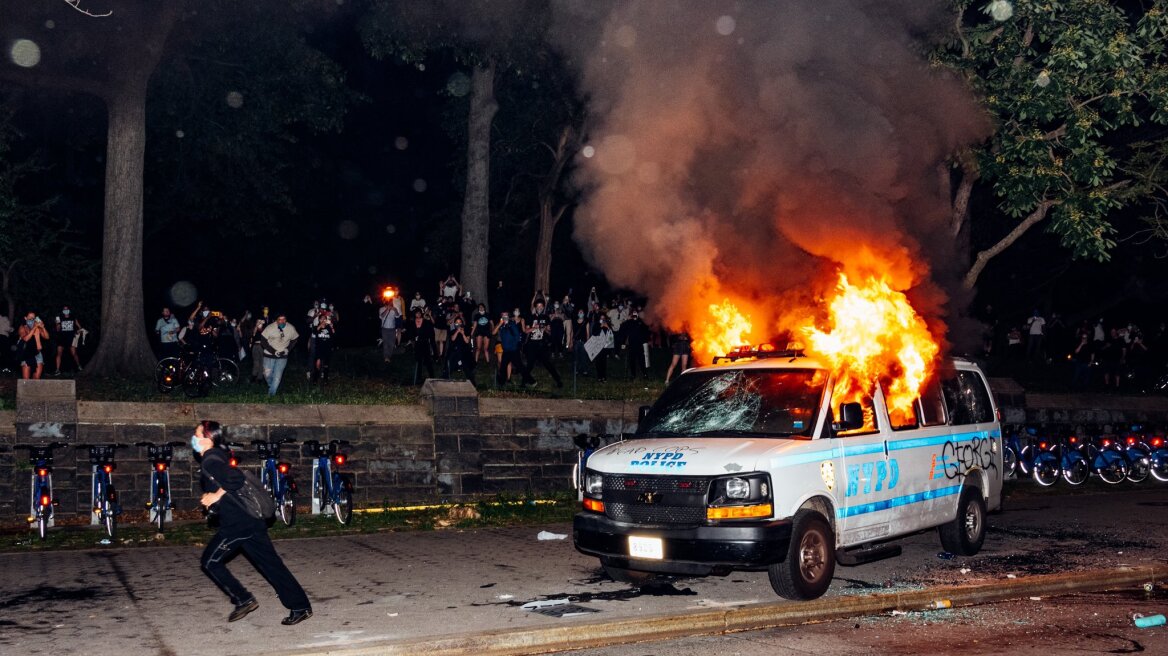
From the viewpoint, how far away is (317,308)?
74.5 feet

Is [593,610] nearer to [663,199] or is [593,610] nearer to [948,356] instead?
[948,356]

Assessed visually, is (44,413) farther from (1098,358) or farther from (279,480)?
(1098,358)

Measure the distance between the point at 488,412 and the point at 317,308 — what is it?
6.86 meters

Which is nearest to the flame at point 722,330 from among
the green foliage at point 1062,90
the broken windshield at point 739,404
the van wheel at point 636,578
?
the broken windshield at point 739,404

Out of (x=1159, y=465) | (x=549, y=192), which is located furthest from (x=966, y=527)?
(x=549, y=192)

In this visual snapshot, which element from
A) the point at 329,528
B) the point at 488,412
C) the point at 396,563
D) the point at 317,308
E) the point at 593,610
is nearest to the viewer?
the point at 593,610

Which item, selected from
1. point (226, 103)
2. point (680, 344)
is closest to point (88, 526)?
point (680, 344)

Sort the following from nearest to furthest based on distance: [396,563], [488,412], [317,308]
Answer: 1. [396,563]
2. [488,412]
3. [317,308]

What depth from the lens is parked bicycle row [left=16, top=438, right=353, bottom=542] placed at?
1345 cm

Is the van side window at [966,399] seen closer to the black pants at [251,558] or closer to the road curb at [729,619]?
the road curb at [729,619]

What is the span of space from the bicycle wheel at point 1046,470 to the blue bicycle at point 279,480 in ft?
42.3

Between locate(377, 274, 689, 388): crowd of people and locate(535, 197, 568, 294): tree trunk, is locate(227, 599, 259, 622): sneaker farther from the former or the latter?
locate(535, 197, 568, 294): tree trunk

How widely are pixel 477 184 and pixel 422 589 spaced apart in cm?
2163

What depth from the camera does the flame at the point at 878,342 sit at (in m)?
10.7
